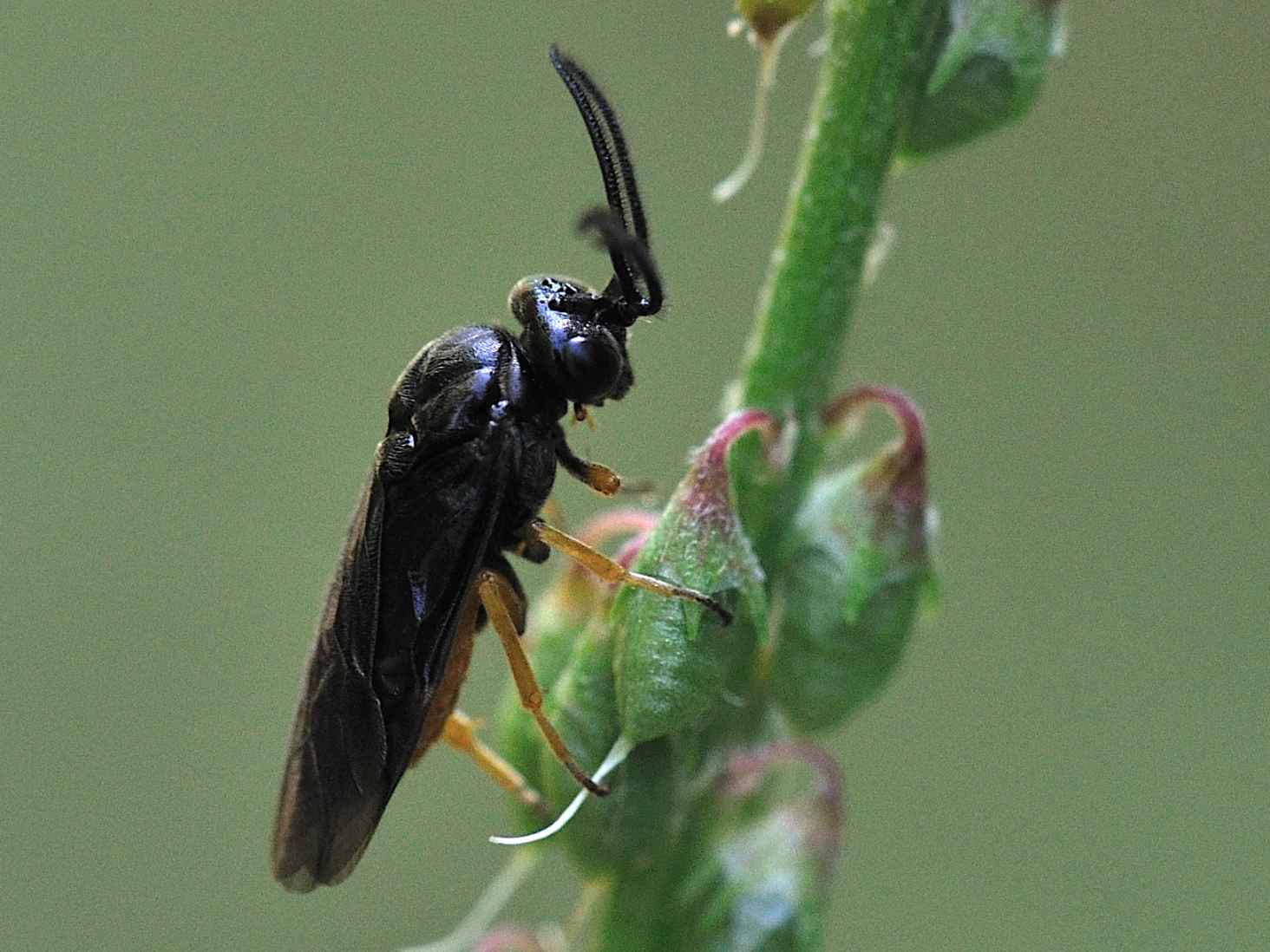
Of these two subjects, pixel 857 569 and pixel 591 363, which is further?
pixel 591 363

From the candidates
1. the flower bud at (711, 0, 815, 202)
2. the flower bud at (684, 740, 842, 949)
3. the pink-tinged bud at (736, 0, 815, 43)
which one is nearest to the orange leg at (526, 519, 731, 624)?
the flower bud at (684, 740, 842, 949)

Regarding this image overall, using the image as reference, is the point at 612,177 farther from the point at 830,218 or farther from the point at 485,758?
the point at 485,758

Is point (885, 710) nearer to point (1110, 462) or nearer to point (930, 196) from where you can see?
point (1110, 462)

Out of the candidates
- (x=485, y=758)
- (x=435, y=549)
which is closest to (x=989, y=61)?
(x=435, y=549)

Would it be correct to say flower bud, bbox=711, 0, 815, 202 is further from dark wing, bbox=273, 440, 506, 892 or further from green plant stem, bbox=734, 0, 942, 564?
dark wing, bbox=273, 440, 506, 892

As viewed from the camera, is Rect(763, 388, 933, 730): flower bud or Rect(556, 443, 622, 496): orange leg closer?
Rect(763, 388, 933, 730): flower bud

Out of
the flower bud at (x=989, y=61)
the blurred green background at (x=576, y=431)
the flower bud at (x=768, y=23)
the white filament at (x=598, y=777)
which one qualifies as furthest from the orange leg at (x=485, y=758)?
the blurred green background at (x=576, y=431)

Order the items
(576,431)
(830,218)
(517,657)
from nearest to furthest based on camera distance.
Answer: (830,218)
(517,657)
(576,431)
